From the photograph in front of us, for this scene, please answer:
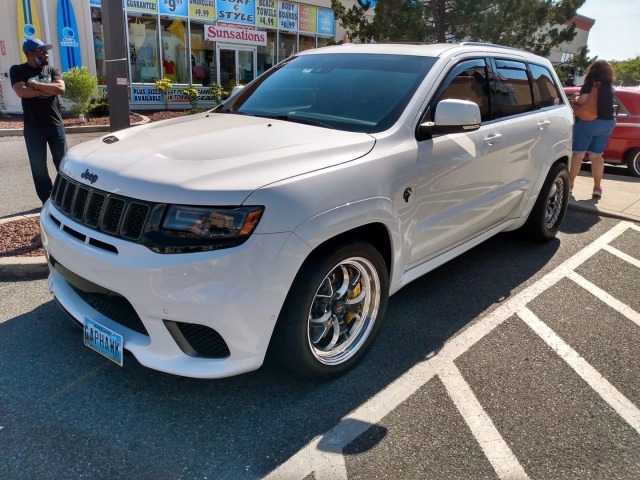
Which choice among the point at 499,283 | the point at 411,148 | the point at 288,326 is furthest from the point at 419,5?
the point at 288,326

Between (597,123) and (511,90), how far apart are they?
11.2ft

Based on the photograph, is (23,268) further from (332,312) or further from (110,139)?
(332,312)

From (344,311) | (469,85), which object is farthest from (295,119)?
(469,85)

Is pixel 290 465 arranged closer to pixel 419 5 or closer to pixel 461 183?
pixel 461 183

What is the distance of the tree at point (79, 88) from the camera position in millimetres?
13078

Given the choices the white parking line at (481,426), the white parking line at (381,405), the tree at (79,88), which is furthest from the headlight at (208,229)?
the tree at (79,88)

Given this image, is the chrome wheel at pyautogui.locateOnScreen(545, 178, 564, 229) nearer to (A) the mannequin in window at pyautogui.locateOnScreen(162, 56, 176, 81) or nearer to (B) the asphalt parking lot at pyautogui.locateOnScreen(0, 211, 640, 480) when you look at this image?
(B) the asphalt parking lot at pyautogui.locateOnScreen(0, 211, 640, 480)

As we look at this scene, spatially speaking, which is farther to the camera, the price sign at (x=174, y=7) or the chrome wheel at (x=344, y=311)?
the price sign at (x=174, y=7)

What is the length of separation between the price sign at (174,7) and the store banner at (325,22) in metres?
6.28

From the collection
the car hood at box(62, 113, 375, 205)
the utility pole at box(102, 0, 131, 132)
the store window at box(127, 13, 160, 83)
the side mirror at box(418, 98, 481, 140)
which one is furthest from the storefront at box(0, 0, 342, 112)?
the side mirror at box(418, 98, 481, 140)

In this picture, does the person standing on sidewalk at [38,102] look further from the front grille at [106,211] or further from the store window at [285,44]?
the store window at [285,44]

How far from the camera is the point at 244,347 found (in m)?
2.45

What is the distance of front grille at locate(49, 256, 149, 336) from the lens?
2564mm

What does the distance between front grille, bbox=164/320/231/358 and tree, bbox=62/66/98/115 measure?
1259 centimetres
